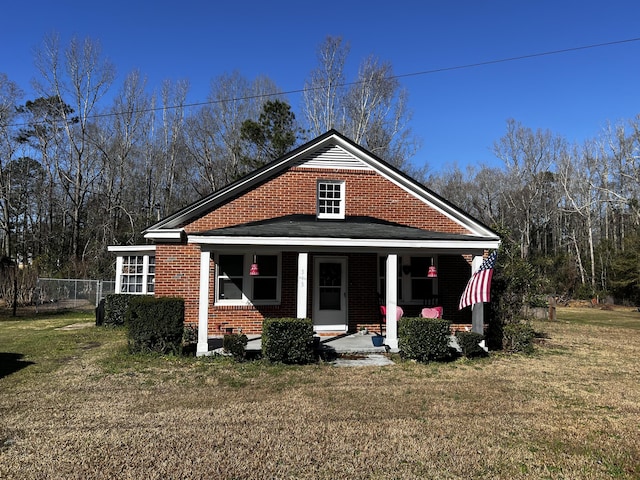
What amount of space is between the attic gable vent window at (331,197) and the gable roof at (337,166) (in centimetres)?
58

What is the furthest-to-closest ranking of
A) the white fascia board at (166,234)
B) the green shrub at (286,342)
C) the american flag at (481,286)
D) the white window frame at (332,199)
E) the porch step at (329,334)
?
1. the white window frame at (332,199)
2. the porch step at (329,334)
3. the white fascia board at (166,234)
4. the american flag at (481,286)
5. the green shrub at (286,342)

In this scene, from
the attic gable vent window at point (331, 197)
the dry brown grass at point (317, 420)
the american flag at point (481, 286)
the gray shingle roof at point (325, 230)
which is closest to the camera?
the dry brown grass at point (317, 420)

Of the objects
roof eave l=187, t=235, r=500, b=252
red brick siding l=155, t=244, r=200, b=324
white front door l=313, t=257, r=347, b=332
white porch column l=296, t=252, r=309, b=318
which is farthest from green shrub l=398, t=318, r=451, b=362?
red brick siding l=155, t=244, r=200, b=324

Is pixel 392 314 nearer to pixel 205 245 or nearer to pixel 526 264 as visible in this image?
pixel 526 264

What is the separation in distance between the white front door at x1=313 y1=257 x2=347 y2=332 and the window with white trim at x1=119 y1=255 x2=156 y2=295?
8177 millimetres

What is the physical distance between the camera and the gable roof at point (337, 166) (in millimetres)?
12788

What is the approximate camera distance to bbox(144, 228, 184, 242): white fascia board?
12.1m

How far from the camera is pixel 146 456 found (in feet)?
15.5

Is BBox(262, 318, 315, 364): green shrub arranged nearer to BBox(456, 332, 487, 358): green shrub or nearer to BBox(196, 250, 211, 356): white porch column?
BBox(196, 250, 211, 356): white porch column

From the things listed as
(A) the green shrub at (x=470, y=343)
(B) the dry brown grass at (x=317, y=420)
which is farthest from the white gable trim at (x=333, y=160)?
(B) the dry brown grass at (x=317, y=420)

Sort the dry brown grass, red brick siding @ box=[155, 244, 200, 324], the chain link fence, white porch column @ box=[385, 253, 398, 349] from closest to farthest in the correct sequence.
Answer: the dry brown grass → white porch column @ box=[385, 253, 398, 349] → red brick siding @ box=[155, 244, 200, 324] → the chain link fence

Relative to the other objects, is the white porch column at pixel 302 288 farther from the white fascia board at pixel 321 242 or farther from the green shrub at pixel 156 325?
the green shrub at pixel 156 325

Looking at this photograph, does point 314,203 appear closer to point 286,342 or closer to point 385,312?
point 385,312

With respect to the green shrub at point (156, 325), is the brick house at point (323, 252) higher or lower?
higher
